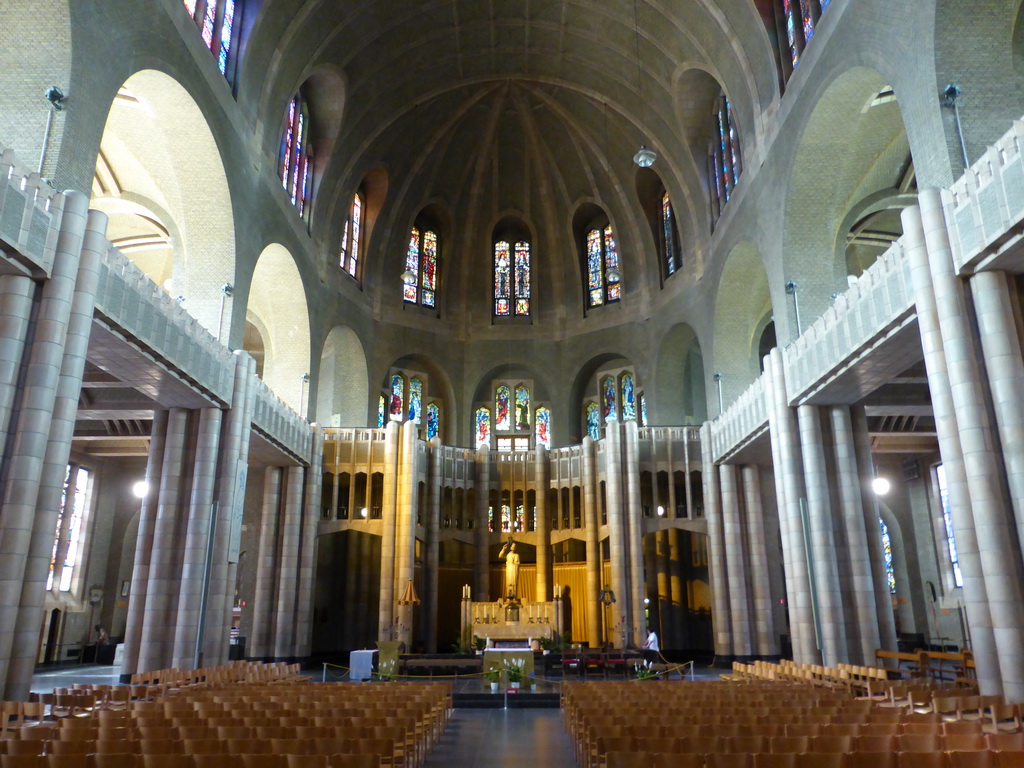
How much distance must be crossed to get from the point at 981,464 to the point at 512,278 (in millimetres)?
29826

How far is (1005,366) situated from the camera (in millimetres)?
12805

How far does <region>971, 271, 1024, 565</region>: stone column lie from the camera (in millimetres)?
12508

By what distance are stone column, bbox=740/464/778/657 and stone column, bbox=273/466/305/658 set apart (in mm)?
16528

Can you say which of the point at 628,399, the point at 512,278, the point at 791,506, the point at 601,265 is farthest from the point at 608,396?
the point at 791,506

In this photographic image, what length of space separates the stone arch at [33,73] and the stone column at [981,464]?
1675cm

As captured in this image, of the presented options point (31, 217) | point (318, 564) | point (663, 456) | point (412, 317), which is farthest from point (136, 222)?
point (663, 456)

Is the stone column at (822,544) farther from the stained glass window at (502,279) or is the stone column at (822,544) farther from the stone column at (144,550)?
the stained glass window at (502,279)

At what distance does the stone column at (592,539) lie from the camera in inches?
1203

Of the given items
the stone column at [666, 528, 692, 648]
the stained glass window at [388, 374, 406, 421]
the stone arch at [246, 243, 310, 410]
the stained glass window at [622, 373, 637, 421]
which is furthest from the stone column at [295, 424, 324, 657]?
the stained glass window at [622, 373, 637, 421]

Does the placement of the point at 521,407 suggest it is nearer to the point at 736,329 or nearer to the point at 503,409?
the point at 503,409

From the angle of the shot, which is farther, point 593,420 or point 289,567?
point 593,420

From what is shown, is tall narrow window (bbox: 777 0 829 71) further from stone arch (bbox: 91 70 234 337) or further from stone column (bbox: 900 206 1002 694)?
stone arch (bbox: 91 70 234 337)

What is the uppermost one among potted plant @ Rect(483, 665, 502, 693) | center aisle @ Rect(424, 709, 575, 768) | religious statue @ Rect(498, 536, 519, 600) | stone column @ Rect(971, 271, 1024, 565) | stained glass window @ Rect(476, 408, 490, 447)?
stained glass window @ Rect(476, 408, 490, 447)

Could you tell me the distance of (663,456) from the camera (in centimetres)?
3138
